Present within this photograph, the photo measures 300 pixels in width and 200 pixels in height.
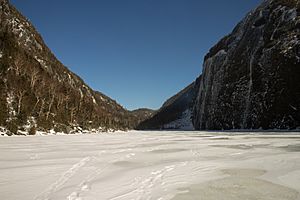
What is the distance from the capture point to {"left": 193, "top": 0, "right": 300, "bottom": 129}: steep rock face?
228ft

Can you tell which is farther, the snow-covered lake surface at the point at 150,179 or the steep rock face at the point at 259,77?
the steep rock face at the point at 259,77

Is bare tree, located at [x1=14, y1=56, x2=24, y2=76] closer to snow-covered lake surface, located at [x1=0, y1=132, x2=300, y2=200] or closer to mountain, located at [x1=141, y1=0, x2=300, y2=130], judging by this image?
snow-covered lake surface, located at [x1=0, y1=132, x2=300, y2=200]

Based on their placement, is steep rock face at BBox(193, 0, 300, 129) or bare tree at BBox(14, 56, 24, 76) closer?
bare tree at BBox(14, 56, 24, 76)

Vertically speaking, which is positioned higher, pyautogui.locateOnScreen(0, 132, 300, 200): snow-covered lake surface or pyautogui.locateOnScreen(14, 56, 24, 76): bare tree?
pyautogui.locateOnScreen(14, 56, 24, 76): bare tree

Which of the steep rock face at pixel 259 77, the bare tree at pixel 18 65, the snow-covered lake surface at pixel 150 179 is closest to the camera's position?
the snow-covered lake surface at pixel 150 179

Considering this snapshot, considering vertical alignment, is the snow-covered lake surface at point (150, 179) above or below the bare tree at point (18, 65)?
below

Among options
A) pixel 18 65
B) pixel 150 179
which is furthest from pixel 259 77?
pixel 150 179

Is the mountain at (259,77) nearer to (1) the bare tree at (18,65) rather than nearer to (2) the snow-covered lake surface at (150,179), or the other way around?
(1) the bare tree at (18,65)

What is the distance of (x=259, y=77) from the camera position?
8212 cm

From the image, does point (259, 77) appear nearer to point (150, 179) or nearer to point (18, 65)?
point (18, 65)

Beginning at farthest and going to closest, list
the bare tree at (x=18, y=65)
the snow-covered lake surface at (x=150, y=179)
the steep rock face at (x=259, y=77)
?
the steep rock face at (x=259, y=77), the bare tree at (x=18, y=65), the snow-covered lake surface at (x=150, y=179)

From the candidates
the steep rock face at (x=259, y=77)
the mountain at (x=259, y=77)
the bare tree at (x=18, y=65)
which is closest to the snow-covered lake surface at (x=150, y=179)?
Answer: the bare tree at (x=18, y=65)

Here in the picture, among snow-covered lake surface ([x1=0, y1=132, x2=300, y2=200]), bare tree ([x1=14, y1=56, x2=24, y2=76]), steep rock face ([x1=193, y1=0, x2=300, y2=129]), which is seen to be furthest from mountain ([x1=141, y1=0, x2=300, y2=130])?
snow-covered lake surface ([x1=0, y1=132, x2=300, y2=200])

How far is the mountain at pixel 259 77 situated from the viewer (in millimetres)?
69438
